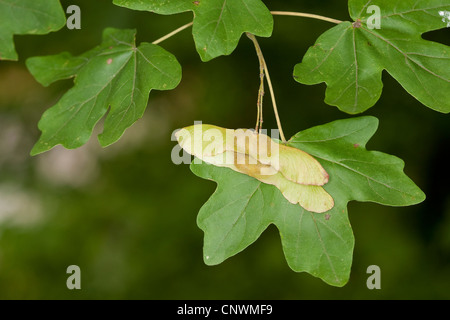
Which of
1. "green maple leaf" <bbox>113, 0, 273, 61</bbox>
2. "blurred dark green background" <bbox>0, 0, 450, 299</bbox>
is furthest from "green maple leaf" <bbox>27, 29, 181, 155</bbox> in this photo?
"blurred dark green background" <bbox>0, 0, 450, 299</bbox>

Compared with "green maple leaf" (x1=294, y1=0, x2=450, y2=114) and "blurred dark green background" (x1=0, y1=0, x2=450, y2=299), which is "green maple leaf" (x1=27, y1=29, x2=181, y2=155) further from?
"blurred dark green background" (x1=0, y1=0, x2=450, y2=299)

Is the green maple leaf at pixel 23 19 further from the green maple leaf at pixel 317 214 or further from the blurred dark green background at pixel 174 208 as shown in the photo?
the blurred dark green background at pixel 174 208

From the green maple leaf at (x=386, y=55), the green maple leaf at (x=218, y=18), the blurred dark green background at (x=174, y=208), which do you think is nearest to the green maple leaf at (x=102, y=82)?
the green maple leaf at (x=218, y=18)

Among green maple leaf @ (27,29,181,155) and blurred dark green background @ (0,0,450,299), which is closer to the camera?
green maple leaf @ (27,29,181,155)

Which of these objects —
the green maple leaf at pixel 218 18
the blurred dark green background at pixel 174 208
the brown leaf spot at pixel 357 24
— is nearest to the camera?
the green maple leaf at pixel 218 18

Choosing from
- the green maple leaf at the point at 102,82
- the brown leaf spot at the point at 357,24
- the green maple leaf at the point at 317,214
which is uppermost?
the brown leaf spot at the point at 357,24

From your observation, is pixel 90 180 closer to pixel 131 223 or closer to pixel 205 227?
pixel 131 223

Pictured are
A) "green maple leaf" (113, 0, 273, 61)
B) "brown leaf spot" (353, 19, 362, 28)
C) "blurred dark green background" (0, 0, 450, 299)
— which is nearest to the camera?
"green maple leaf" (113, 0, 273, 61)

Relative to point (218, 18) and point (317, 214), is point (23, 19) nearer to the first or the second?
point (218, 18)
